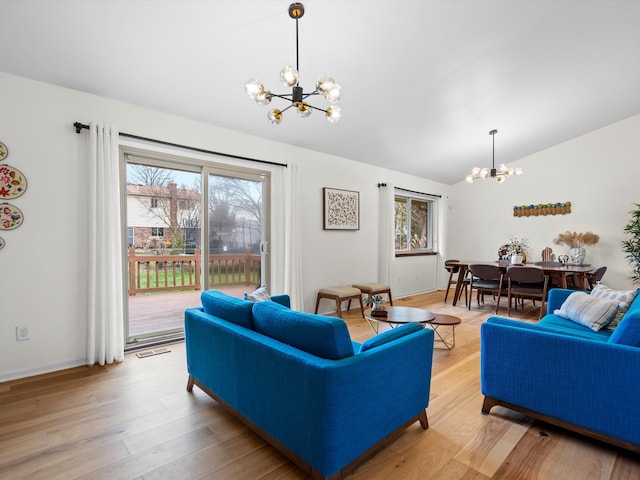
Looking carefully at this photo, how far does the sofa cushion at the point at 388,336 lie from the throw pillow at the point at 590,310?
5.20ft

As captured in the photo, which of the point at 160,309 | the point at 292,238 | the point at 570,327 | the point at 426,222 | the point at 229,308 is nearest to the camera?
the point at 229,308

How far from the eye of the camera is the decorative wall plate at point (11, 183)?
8.55 ft

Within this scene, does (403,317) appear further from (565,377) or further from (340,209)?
(340,209)

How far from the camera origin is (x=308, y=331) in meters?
1.64

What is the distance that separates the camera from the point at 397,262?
6.33 meters

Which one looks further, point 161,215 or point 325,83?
point 161,215

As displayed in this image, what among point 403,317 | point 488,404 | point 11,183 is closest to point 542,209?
point 403,317

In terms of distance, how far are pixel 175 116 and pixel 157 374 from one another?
A: 8.37 feet

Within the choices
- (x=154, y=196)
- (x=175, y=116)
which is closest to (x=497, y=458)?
(x=175, y=116)

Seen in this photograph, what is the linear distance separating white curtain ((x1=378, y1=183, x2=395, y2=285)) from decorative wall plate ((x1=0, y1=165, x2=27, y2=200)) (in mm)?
4799

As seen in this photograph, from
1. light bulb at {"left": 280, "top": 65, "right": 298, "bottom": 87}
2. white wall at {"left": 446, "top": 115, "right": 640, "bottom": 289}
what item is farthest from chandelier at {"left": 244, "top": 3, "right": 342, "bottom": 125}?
white wall at {"left": 446, "top": 115, "right": 640, "bottom": 289}

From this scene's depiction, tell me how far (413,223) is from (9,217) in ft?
21.0

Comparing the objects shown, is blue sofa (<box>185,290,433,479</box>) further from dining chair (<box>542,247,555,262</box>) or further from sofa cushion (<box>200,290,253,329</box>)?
dining chair (<box>542,247,555,262</box>)

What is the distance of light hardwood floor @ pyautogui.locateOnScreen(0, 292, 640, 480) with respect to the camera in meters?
1.65
